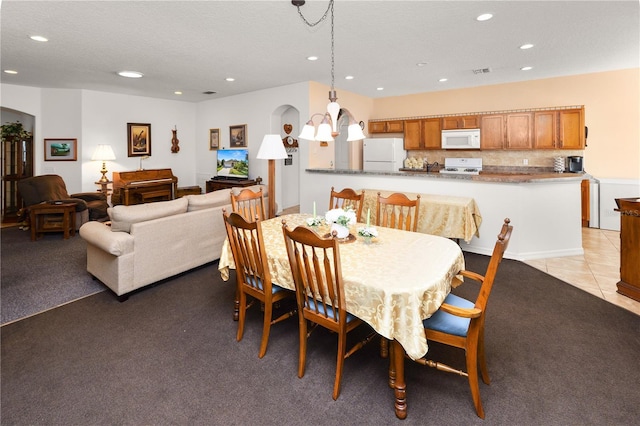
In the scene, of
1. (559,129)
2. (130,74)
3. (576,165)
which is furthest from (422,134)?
(130,74)

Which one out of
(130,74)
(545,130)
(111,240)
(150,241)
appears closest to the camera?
(111,240)

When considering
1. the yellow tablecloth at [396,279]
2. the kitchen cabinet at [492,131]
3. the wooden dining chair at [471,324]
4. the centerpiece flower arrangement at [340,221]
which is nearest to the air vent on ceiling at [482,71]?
the kitchen cabinet at [492,131]

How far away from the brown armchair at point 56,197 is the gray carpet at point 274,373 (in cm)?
333

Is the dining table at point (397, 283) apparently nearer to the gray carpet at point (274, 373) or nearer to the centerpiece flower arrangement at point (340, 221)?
the centerpiece flower arrangement at point (340, 221)

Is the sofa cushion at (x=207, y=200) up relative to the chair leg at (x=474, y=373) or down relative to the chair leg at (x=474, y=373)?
up

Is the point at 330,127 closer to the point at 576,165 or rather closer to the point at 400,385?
the point at 400,385

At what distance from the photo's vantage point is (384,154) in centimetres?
692

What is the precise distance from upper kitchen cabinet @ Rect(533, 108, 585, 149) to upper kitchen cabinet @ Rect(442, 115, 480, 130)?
0.95 metres

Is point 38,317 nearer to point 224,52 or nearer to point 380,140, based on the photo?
point 224,52

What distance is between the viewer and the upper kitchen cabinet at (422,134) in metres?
6.86

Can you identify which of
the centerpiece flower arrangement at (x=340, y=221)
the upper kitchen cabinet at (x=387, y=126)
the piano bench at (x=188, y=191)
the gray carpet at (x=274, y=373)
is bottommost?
the gray carpet at (x=274, y=373)

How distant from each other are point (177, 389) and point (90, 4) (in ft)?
10.4

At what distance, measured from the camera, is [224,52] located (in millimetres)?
4301

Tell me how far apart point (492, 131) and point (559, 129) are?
39.5 inches
